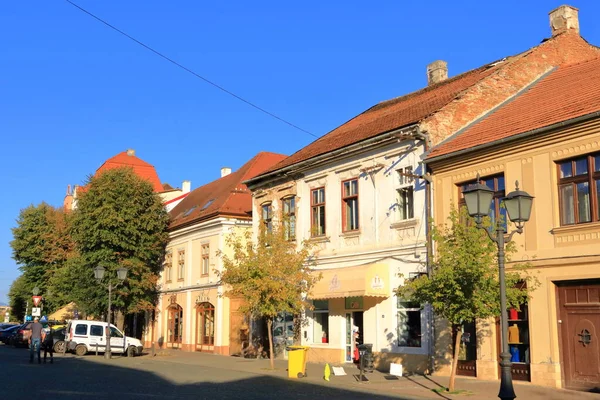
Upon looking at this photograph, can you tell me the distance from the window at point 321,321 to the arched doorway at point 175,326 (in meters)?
15.1

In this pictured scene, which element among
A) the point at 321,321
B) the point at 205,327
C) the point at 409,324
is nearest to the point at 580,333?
the point at 409,324

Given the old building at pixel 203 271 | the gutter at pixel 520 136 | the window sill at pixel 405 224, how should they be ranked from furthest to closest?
the old building at pixel 203 271
the window sill at pixel 405 224
the gutter at pixel 520 136

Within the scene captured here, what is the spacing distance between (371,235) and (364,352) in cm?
592

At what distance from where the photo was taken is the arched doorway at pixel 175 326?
40.2 meters

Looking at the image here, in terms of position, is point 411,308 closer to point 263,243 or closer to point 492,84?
point 263,243

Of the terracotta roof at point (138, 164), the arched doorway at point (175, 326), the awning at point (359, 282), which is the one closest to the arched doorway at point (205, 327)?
the arched doorway at point (175, 326)

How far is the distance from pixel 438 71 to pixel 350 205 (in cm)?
905

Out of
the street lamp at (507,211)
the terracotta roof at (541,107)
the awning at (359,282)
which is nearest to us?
the street lamp at (507,211)

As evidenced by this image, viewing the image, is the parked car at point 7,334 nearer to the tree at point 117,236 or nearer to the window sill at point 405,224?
the tree at point 117,236

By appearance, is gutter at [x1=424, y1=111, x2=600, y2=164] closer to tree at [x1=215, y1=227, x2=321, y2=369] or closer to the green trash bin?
tree at [x1=215, y1=227, x2=321, y2=369]

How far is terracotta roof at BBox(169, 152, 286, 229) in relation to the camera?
36.0 metres

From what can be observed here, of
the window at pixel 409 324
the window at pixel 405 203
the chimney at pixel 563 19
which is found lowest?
the window at pixel 409 324

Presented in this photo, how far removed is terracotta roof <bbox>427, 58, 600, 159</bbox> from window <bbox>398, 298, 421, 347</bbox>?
5145 millimetres

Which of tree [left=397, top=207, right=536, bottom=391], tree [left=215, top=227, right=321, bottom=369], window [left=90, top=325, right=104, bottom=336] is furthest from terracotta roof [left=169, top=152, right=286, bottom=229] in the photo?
tree [left=397, top=207, right=536, bottom=391]
